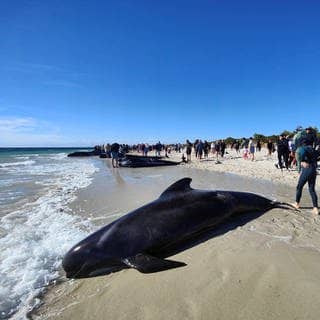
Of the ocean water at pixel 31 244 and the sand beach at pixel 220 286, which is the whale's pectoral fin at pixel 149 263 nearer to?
the sand beach at pixel 220 286

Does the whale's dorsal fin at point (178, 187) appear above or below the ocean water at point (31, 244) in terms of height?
above

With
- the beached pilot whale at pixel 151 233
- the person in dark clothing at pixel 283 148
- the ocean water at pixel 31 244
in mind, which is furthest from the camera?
the person in dark clothing at pixel 283 148

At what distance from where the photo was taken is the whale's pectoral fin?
424cm

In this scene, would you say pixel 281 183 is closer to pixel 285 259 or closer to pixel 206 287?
pixel 285 259

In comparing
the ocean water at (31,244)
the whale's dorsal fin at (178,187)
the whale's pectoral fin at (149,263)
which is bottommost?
the ocean water at (31,244)

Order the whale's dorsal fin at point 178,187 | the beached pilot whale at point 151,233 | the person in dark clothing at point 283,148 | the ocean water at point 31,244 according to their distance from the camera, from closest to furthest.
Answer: the ocean water at point 31,244, the beached pilot whale at point 151,233, the whale's dorsal fin at point 178,187, the person in dark clothing at point 283,148

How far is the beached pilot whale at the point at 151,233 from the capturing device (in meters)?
4.65

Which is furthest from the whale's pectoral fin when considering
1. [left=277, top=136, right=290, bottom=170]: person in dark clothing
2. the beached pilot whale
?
[left=277, top=136, right=290, bottom=170]: person in dark clothing

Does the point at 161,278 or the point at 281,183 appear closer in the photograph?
the point at 161,278

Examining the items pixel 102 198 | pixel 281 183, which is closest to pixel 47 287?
pixel 102 198

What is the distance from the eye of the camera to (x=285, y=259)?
13.8 ft

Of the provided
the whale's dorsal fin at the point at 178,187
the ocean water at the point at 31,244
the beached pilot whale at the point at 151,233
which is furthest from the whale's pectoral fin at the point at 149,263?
the whale's dorsal fin at the point at 178,187

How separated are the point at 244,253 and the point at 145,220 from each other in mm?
1900

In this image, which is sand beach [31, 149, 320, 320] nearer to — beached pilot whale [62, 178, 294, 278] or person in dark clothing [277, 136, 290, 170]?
beached pilot whale [62, 178, 294, 278]
